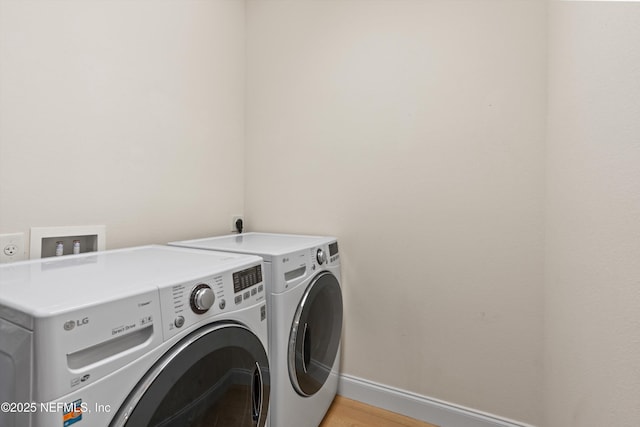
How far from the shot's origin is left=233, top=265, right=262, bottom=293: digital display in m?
0.82

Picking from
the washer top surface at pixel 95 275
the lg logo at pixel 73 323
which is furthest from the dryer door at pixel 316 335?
the lg logo at pixel 73 323

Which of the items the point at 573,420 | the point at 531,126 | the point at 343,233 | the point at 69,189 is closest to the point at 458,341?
the point at 573,420

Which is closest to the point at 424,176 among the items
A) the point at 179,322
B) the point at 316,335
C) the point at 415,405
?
the point at 316,335

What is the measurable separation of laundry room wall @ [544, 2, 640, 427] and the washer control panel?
870mm

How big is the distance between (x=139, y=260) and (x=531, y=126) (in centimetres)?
155

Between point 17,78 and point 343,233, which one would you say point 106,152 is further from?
point 343,233

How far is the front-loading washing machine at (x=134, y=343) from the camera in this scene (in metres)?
0.47

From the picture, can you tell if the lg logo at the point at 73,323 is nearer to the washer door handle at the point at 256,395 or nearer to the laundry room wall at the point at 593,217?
the washer door handle at the point at 256,395

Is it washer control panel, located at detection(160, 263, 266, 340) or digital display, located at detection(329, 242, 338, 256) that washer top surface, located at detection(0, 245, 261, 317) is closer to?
washer control panel, located at detection(160, 263, 266, 340)

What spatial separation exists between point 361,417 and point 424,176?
1194 millimetres

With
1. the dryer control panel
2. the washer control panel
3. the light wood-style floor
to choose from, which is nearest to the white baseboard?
the light wood-style floor

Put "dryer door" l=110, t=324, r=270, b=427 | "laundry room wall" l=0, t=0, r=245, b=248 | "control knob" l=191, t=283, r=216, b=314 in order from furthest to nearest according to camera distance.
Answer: "laundry room wall" l=0, t=0, r=245, b=248 → "control knob" l=191, t=283, r=216, b=314 → "dryer door" l=110, t=324, r=270, b=427

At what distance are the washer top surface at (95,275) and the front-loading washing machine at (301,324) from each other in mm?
163

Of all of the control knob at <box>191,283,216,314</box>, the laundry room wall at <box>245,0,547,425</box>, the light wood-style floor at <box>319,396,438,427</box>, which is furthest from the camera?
the light wood-style floor at <box>319,396,438,427</box>
